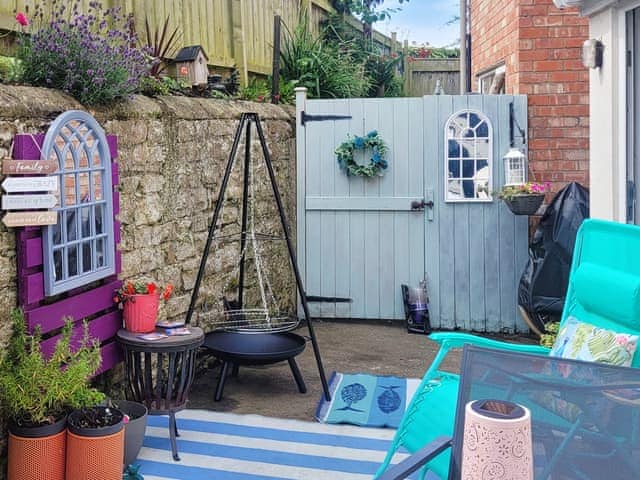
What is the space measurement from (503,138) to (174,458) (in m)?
3.65

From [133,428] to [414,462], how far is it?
1.79m

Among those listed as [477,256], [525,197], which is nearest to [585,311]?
[525,197]

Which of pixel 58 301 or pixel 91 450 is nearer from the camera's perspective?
pixel 91 450

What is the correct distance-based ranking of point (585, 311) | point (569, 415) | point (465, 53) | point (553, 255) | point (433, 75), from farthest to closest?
point (433, 75)
point (465, 53)
point (553, 255)
point (585, 311)
point (569, 415)

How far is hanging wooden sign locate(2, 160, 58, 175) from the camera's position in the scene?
3.21 m

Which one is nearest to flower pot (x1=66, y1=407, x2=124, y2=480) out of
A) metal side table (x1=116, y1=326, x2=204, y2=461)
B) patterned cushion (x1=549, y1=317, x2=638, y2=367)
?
metal side table (x1=116, y1=326, x2=204, y2=461)

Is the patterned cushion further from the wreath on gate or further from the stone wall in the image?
the wreath on gate

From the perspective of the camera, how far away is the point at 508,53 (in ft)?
22.1

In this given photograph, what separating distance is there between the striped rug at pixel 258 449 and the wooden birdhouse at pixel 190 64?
2086 mm

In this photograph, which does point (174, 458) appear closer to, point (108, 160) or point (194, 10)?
point (108, 160)

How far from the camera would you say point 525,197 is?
19.1 ft

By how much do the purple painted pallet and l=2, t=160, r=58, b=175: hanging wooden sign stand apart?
0.15 feet

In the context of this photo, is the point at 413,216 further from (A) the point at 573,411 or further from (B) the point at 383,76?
(A) the point at 573,411

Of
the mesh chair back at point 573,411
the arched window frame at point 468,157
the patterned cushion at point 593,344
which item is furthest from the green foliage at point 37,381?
the arched window frame at point 468,157
